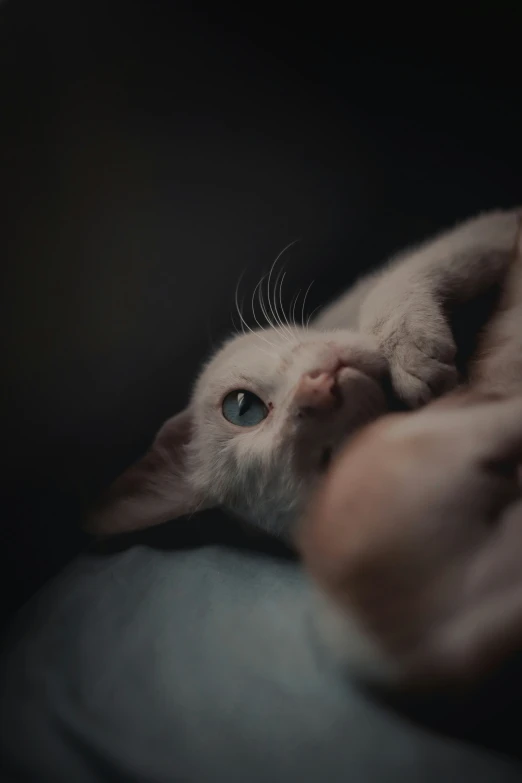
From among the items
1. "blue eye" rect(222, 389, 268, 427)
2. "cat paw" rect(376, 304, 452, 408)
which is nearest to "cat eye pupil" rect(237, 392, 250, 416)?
"blue eye" rect(222, 389, 268, 427)

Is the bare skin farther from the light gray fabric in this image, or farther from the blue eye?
the blue eye

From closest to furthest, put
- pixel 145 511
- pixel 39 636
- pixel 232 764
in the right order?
pixel 232 764 < pixel 39 636 < pixel 145 511

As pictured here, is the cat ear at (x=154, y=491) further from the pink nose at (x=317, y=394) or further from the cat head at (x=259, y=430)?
the pink nose at (x=317, y=394)

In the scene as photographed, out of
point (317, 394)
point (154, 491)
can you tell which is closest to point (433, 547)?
point (317, 394)

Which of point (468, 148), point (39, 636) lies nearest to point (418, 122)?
point (468, 148)

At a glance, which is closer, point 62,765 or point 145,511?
point 62,765

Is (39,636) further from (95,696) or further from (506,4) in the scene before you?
(506,4)
